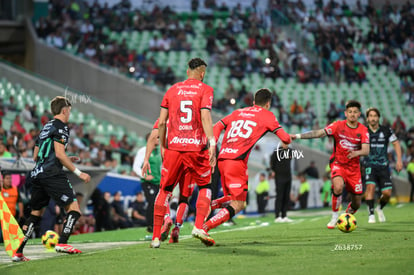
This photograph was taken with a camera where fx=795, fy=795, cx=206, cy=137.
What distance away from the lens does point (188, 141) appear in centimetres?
1012

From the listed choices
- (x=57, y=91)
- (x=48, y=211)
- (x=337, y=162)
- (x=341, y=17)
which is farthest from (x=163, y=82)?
(x=337, y=162)

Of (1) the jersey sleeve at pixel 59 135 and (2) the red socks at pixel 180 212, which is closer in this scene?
(1) the jersey sleeve at pixel 59 135

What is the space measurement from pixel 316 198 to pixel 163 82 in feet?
27.4

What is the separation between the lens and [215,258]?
29.7ft

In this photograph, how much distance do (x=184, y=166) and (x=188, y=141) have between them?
0.35m

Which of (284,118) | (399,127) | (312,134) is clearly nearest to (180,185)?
(312,134)

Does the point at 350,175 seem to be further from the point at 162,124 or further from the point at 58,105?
the point at 58,105

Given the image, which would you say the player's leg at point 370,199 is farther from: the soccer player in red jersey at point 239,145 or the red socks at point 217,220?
the red socks at point 217,220

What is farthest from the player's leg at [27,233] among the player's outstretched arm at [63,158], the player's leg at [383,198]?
the player's leg at [383,198]

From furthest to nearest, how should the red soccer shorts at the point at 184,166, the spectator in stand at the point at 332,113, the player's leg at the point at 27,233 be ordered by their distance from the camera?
the spectator in stand at the point at 332,113
the red soccer shorts at the point at 184,166
the player's leg at the point at 27,233

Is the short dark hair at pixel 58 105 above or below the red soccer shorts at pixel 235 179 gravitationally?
above

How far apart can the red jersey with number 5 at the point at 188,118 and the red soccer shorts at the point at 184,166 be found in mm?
84

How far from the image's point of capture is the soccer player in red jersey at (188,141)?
10.1 metres

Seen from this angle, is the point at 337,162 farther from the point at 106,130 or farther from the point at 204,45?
the point at 204,45
